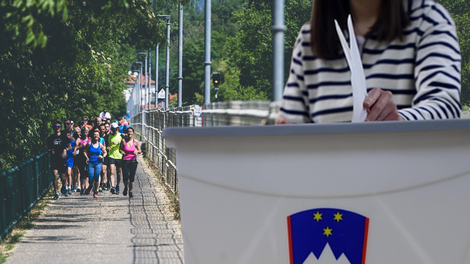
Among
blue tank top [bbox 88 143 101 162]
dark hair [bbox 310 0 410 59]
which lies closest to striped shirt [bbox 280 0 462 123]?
dark hair [bbox 310 0 410 59]

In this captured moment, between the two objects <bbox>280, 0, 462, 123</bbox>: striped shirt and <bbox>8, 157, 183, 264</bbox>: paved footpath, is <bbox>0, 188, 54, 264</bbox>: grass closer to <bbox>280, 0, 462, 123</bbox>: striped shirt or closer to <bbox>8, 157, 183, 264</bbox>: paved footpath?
<bbox>8, 157, 183, 264</bbox>: paved footpath

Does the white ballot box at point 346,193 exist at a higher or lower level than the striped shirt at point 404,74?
lower

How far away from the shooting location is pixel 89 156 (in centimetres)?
2208

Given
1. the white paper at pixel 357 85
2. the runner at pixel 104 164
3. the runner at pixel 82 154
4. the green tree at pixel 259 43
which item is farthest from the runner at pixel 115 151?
the white paper at pixel 357 85

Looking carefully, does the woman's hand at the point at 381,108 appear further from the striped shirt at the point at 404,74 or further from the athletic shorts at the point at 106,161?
the athletic shorts at the point at 106,161

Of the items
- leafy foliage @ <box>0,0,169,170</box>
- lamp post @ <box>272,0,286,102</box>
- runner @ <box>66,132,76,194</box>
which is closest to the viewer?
lamp post @ <box>272,0,286,102</box>

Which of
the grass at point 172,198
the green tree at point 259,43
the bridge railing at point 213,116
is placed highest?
the green tree at point 259,43

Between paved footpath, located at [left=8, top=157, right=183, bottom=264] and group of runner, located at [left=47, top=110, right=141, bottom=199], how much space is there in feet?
2.04

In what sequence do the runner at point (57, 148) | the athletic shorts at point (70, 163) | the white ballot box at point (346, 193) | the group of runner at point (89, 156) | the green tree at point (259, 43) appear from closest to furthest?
the white ballot box at point (346, 193)
the runner at point (57, 148)
the group of runner at point (89, 156)
the athletic shorts at point (70, 163)
the green tree at point (259, 43)

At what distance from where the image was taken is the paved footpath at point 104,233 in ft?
38.0

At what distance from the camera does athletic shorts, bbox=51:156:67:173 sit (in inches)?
840

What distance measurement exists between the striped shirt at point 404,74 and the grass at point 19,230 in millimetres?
9529

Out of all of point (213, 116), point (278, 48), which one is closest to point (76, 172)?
point (213, 116)

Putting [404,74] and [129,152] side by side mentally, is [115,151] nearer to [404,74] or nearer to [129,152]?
[129,152]
